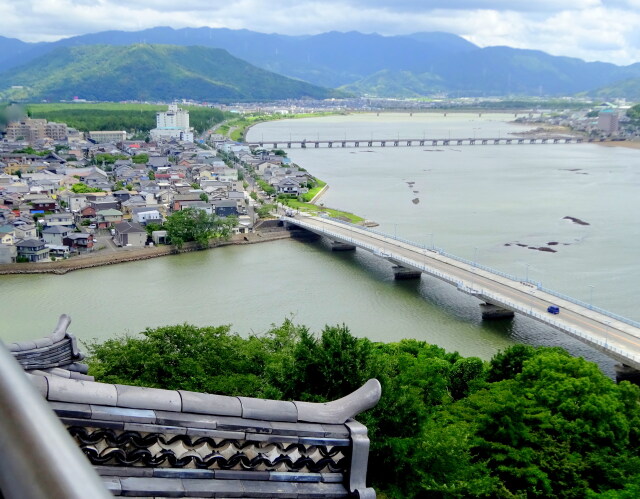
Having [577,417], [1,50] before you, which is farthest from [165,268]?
[1,50]

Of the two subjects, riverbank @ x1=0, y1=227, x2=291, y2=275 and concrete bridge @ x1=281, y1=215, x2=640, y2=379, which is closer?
concrete bridge @ x1=281, y1=215, x2=640, y2=379

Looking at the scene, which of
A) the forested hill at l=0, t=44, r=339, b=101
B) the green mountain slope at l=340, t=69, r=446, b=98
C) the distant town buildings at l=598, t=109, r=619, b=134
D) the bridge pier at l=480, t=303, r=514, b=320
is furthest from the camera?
the green mountain slope at l=340, t=69, r=446, b=98

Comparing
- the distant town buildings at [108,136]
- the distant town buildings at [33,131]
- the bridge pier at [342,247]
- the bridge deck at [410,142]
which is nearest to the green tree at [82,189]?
the bridge pier at [342,247]

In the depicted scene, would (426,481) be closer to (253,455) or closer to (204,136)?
(253,455)

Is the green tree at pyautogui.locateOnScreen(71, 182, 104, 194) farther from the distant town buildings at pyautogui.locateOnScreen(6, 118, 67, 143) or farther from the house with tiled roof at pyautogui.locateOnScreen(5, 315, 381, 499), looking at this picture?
the house with tiled roof at pyautogui.locateOnScreen(5, 315, 381, 499)

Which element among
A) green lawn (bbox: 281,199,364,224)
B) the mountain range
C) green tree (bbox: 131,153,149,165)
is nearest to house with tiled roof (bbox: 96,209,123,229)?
green lawn (bbox: 281,199,364,224)

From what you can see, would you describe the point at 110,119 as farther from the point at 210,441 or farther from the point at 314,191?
the point at 210,441
